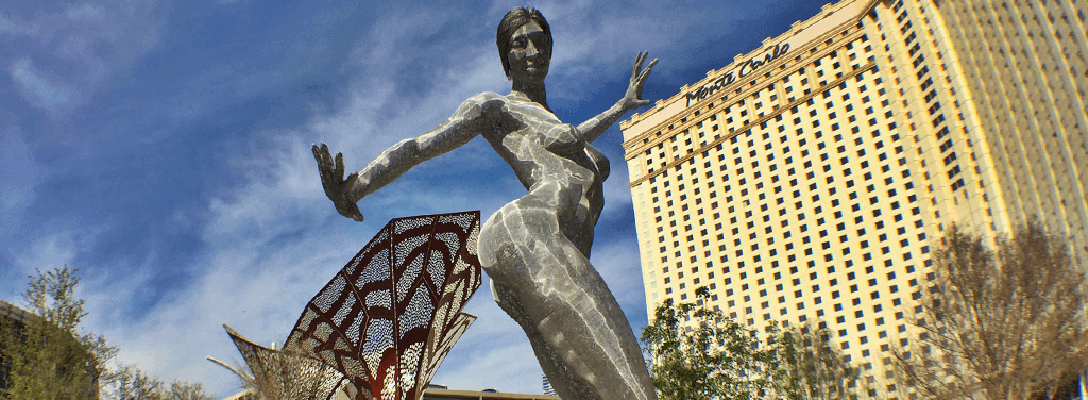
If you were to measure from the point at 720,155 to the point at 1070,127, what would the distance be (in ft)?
89.2

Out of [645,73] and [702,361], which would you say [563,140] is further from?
[702,361]

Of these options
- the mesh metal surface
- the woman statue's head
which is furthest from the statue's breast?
the mesh metal surface

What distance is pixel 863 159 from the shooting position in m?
52.3

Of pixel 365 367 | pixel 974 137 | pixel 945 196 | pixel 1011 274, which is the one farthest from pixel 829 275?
pixel 365 367

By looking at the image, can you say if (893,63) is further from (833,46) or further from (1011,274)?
(1011,274)

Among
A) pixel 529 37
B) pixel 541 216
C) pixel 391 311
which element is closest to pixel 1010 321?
pixel 391 311

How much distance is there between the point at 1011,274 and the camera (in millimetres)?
21875

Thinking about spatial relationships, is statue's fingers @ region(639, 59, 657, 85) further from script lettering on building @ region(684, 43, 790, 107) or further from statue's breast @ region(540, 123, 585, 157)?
script lettering on building @ region(684, 43, 790, 107)

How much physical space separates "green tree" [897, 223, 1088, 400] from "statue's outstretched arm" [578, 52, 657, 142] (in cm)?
2093

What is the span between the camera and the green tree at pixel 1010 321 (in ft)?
65.9

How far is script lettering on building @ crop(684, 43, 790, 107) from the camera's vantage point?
62.2m

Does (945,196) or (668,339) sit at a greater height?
(945,196)

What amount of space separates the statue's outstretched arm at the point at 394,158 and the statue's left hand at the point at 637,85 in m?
0.75

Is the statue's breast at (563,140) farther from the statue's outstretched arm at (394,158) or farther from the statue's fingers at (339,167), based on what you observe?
the statue's fingers at (339,167)
